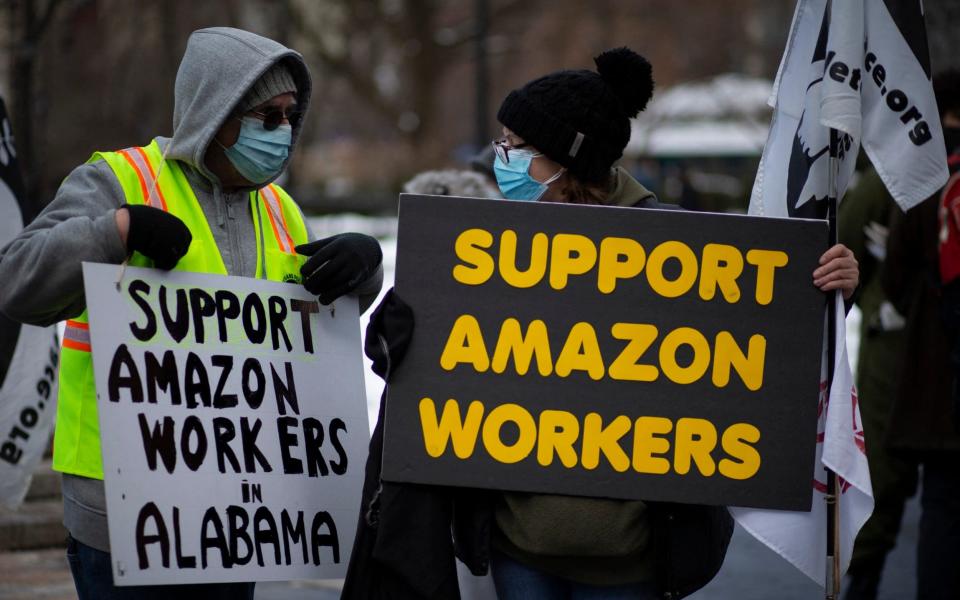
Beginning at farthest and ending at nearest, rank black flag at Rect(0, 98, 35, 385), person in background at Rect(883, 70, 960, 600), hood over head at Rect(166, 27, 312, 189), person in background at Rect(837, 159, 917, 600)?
person in background at Rect(837, 159, 917, 600) → black flag at Rect(0, 98, 35, 385) → person in background at Rect(883, 70, 960, 600) → hood over head at Rect(166, 27, 312, 189)

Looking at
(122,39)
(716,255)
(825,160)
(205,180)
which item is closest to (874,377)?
(825,160)

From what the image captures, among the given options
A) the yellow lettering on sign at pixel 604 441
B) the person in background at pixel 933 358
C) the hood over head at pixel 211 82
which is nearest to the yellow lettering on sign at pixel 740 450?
the yellow lettering on sign at pixel 604 441

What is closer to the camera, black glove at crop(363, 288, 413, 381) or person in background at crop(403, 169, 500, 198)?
black glove at crop(363, 288, 413, 381)

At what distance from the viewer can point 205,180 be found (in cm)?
330

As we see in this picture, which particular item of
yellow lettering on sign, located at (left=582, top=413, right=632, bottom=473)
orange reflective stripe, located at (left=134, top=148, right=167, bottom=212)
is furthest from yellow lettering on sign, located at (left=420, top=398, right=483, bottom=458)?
orange reflective stripe, located at (left=134, top=148, right=167, bottom=212)

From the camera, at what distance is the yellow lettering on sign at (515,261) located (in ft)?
10.2

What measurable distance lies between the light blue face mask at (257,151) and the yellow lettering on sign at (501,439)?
0.78m

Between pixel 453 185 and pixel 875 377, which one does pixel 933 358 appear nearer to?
pixel 875 377

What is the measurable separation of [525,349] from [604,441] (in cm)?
27

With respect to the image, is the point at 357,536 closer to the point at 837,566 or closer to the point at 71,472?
the point at 71,472

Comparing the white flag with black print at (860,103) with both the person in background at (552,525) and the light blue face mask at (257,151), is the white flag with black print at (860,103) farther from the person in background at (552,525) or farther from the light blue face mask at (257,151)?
the light blue face mask at (257,151)

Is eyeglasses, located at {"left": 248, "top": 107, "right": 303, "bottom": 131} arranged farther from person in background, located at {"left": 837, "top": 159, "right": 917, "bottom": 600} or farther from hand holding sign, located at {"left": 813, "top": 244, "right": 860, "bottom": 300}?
person in background, located at {"left": 837, "top": 159, "right": 917, "bottom": 600}

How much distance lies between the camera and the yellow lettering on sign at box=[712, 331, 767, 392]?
3121 mm

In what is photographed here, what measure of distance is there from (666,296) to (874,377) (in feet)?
12.1
